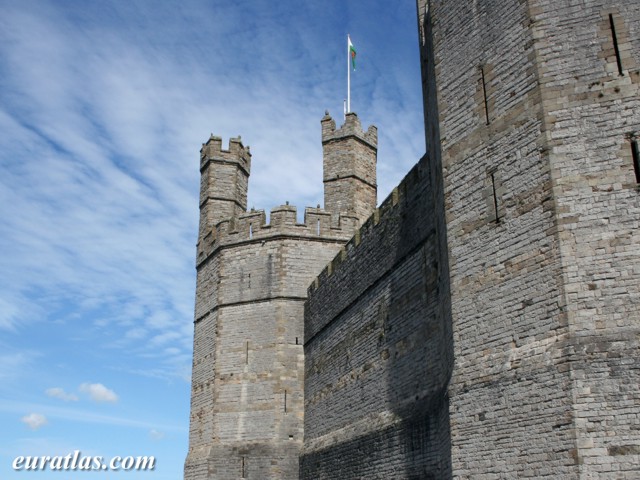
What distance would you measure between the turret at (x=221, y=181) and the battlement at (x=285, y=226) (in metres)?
1.41

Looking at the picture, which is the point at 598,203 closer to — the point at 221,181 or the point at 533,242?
the point at 533,242

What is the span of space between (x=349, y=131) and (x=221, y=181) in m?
4.01

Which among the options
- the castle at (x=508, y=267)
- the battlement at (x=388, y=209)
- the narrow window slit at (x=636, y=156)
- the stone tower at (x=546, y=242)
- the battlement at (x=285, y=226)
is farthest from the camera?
the battlement at (x=285, y=226)

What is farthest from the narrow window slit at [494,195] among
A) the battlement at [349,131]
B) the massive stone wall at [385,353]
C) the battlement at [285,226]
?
the battlement at [349,131]

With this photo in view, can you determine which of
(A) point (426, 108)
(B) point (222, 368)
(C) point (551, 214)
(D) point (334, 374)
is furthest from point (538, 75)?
(B) point (222, 368)

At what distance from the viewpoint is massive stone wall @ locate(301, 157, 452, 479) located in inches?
441

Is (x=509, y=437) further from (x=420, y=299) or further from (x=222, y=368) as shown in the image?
(x=222, y=368)

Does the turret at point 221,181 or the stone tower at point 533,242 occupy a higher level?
the turret at point 221,181

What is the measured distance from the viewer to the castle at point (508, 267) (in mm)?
7375

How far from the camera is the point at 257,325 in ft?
61.3

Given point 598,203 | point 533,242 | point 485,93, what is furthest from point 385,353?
point 598,203

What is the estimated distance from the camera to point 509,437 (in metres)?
7.87

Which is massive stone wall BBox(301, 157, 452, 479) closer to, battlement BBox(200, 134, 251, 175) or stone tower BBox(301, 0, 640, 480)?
stone tower BBox(301, 0, 640, 480)

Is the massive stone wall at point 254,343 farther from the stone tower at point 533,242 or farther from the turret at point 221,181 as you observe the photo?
the stone tower at point 533,242
